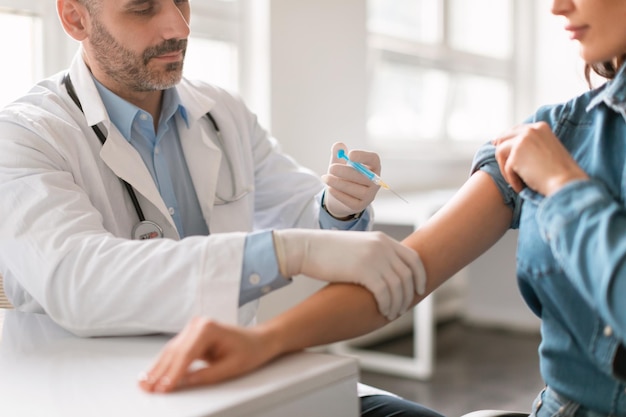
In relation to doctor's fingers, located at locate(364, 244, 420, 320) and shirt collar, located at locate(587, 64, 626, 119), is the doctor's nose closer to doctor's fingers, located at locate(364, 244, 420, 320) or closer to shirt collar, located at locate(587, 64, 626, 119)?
doctor's fingers, located at locate(364, 244, 420, 320)

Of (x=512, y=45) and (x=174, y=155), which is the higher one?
(x=512, y=45)

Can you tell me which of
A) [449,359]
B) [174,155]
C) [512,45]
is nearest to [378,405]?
[174,155]

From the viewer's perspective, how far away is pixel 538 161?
0.87 meters

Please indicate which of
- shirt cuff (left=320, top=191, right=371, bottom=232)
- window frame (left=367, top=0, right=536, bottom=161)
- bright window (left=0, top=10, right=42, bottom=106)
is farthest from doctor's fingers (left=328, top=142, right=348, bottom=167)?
window frame (left=367, top=0, right=536, bottom=161)

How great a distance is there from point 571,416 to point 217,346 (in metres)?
0.46

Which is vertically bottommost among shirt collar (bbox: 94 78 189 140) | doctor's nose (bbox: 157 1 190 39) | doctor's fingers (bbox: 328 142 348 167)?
doctor's fingers (bbox: 328 142 348 167)

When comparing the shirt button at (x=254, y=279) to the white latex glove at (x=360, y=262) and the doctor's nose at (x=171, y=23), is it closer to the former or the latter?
the white latex glove at (x=360, y=262)

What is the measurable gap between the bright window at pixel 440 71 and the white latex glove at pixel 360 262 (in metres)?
2.59

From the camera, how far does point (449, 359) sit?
11.0 feet

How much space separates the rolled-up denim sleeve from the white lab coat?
1.31ft

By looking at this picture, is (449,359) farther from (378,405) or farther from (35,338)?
(35,338)

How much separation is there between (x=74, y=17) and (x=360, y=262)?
976 millimetres

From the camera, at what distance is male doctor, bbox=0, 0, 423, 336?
3.16ft

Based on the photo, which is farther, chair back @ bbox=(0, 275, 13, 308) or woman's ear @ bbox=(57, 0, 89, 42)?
woman's ear @ bbox=(57, 0, 89, 42)
